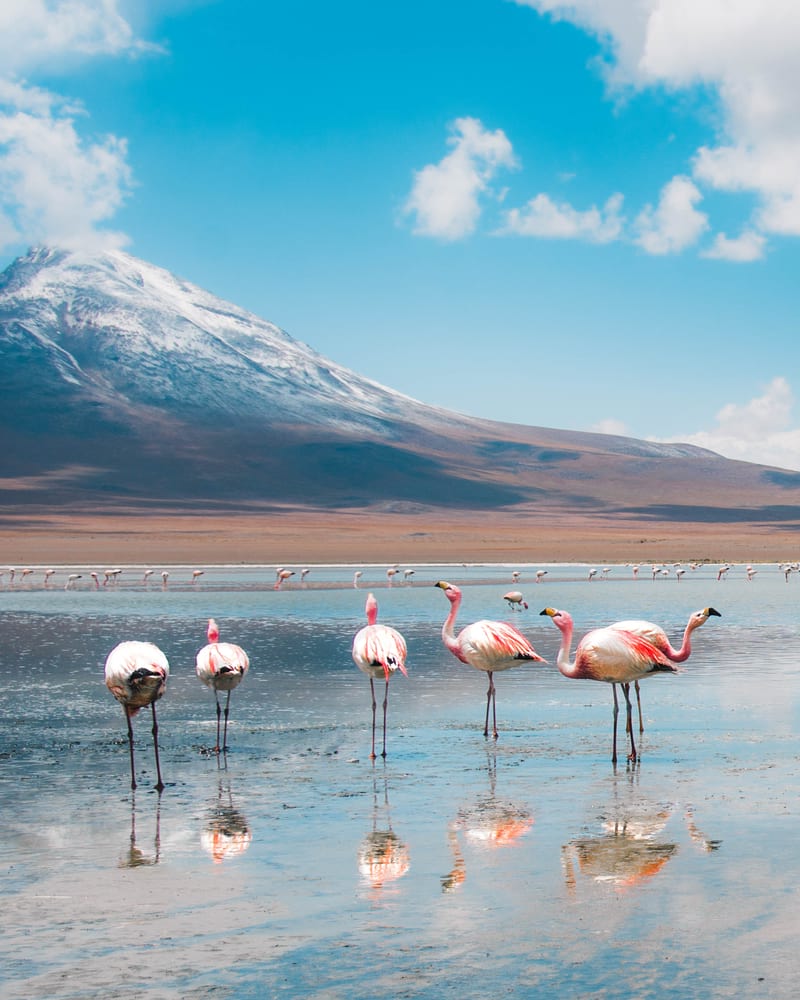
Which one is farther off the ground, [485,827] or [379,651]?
[379,651]

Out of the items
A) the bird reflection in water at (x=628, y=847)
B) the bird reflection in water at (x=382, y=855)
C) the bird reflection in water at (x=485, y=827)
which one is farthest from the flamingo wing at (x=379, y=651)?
the bird reflection in water at (x=628, y=847)

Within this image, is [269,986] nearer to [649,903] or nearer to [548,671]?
[649,903]

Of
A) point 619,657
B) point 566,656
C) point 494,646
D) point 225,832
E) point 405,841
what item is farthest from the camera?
point 494,646

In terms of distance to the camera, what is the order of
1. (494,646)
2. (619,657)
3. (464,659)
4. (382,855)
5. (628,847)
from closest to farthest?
(382,855), (628,847), (619,657), (494,646), (464,659)

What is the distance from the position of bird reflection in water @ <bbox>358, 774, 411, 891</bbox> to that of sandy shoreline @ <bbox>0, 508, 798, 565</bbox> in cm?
5250

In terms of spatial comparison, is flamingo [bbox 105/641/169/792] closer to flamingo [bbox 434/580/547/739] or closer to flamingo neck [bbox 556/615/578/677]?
flamingo [bbox 434/580/547/739]

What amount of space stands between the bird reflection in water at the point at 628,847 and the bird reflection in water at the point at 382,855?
1020 millimetres

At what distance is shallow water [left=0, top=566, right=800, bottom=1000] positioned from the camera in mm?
5895

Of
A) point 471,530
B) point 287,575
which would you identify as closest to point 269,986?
point 287,575

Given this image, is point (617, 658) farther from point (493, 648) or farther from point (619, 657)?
point (493, 648)

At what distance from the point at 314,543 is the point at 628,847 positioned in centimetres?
7406

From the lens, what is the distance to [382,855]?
25.8 feet

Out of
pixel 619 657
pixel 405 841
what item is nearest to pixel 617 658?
pixel 619 657

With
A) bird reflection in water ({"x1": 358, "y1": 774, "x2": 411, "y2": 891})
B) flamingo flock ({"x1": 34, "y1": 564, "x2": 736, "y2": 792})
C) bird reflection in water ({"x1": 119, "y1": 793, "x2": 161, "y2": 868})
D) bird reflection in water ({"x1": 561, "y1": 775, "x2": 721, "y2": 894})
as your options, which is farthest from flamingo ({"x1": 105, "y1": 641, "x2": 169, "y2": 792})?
bird reflection in water ({"x1": 561, "y1": 775, "x2": 721, "y2": 894})
